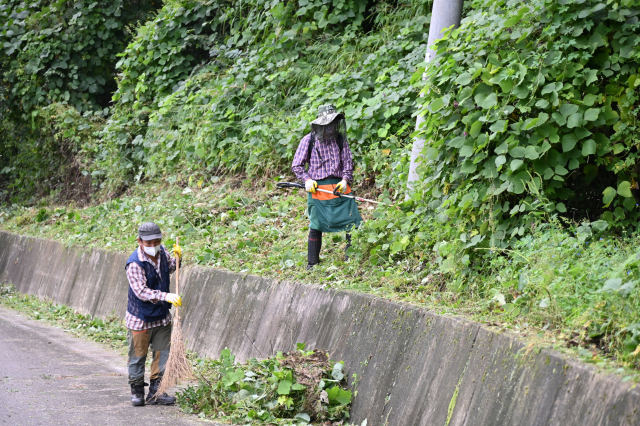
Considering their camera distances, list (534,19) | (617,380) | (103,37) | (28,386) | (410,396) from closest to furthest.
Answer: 1. (617,380)
2. (410,396)
3. (534,19)
4. (28,386)
5. (103,37)

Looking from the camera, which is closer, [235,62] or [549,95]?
[549,95]

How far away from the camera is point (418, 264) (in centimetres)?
639

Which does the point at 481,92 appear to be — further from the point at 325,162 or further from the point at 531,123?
the point at 325,162

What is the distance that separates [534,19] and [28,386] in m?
5.65

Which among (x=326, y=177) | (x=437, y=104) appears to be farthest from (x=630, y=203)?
(x=326, y=177)

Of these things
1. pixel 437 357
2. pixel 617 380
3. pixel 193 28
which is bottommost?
pixel 437 357

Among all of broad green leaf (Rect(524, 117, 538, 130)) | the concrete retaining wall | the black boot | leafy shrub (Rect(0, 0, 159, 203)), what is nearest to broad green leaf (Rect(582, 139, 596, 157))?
broad green leaf (Rect(524, 117, 538, 130))

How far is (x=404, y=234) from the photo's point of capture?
265 inches

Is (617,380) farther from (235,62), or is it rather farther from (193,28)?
(193,28)

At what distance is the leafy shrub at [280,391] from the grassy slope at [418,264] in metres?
0.86

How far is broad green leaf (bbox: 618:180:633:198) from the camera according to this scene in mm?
5023

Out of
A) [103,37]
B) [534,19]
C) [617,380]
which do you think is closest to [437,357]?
[617,380]

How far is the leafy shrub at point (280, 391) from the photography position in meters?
5.35

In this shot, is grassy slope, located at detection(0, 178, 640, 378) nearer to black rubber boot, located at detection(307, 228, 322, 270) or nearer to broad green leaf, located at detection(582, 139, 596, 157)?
black rubber boot, located at detection(307, 228, 322, 270)
